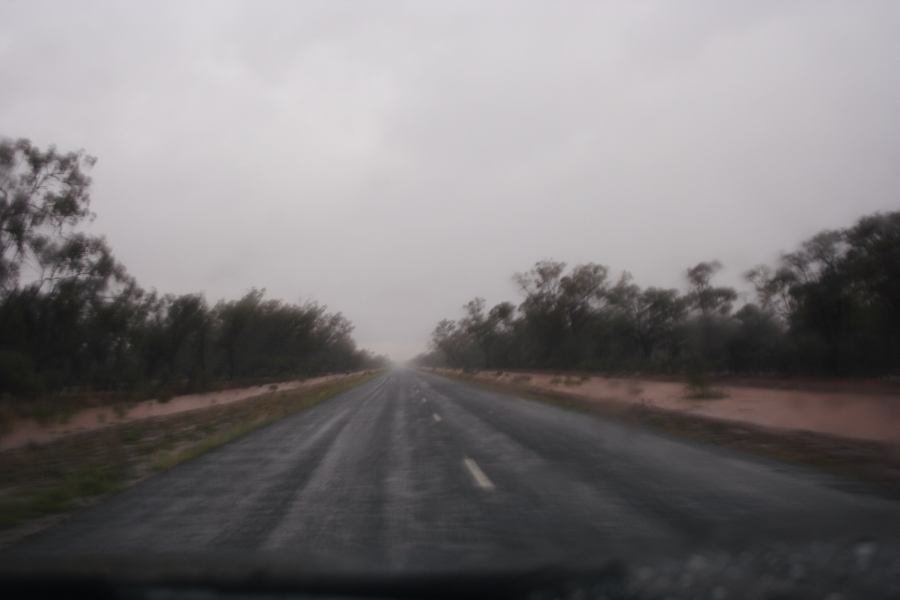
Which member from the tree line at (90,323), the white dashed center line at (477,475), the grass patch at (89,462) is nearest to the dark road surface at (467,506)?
the white dashed center line at (477,475)

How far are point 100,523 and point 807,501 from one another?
807 cm

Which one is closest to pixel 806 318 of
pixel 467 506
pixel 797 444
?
pixel 797 444

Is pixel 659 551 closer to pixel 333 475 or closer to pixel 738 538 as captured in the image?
pixel 738 538

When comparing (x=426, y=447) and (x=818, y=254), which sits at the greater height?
(x=818, y=254)

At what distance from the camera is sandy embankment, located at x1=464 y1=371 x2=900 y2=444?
1662 cm

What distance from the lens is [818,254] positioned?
116 feet

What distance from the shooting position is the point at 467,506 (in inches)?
330

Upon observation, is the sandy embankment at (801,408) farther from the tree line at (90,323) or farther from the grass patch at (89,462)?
the tree line at (90,323)

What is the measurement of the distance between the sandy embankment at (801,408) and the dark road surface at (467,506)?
519cm

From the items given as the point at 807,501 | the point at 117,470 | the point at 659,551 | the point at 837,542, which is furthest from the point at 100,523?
the point at 807,501

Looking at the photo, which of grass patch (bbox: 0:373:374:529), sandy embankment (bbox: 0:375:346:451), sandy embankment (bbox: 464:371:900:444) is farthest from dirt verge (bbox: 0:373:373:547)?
sandy embankment (bbox: 464:371:900:444)

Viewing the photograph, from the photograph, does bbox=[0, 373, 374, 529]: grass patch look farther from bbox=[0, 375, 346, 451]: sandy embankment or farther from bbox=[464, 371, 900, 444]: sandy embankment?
bbox=[464, 371, 900, 444]: sandy embankment

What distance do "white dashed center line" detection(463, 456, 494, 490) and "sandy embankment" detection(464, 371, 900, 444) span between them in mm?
8329

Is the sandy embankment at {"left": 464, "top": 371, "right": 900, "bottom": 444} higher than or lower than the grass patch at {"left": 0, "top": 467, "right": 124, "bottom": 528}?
lower
